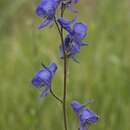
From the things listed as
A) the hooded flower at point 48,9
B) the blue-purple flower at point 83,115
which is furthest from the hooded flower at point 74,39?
the blue-purple flower at point 83,115

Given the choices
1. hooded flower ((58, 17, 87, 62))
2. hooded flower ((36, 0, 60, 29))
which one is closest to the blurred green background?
hooded flower ((58, 17, 87, 62))

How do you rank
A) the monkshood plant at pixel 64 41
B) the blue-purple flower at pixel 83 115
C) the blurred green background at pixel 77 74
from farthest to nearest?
the blurred green background at pixel 77 74
the blue-purple flower at pixel 83 115
the monkshood plant at pixel 64 41

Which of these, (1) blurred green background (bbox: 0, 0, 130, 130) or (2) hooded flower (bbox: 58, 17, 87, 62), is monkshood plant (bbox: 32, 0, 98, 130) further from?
(1) blurred green background (bbox: 0, 0, 130, 130)

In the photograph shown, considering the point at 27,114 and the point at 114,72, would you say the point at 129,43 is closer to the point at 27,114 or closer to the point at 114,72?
the point at 114,72

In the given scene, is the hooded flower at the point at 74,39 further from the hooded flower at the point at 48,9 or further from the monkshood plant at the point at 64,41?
the hooded flower at the point at 48,9

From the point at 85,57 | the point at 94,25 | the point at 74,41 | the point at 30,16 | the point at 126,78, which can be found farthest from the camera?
the point at 30,16

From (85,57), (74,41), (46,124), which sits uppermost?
(74,41)

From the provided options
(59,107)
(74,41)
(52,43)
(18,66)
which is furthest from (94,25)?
(74,41)

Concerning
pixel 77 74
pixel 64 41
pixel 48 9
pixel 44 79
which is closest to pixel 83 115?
pixel 44 79
